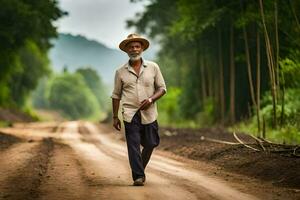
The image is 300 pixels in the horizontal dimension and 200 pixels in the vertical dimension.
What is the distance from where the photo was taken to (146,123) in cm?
855

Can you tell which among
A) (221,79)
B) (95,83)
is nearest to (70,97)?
(95,83)

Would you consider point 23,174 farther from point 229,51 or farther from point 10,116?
point 10,116

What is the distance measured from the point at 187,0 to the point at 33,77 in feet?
103

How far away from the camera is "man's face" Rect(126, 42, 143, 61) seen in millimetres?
→ 8484

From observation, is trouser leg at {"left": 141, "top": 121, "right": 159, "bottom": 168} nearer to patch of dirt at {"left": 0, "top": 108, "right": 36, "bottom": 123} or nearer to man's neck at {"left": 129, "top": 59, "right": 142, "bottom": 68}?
man's neck at {"left": 129, "top": 59, "right": 142, "bottom": 68}

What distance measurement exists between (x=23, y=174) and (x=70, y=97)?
11127cm

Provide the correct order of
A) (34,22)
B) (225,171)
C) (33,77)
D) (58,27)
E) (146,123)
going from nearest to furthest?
1. (146,123)
2. (225,171)
3. (34,22)
4. (58,27)
5. (33,77)

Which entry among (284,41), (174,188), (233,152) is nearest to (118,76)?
(174,188)

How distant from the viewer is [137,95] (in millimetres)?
8562

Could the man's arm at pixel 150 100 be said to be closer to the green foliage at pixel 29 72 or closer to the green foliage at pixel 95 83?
the green foliage at pixel 29 72

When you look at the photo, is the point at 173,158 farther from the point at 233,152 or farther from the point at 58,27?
the point at 58,27

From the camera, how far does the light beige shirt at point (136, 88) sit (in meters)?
8.55

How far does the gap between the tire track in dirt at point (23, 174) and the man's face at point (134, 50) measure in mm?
2445

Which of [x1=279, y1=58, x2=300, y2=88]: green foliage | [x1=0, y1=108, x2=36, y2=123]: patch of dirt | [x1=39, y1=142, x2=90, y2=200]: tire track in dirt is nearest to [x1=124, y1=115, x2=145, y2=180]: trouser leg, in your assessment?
[x1=39, y1=142, x2=90, y2=200]: tire track in dirt
